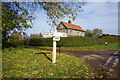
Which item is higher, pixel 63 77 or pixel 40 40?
pixel 40 40

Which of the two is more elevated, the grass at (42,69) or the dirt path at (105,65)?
the grass at (42,69)

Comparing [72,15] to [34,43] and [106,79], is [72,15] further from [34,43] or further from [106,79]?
[34,43]

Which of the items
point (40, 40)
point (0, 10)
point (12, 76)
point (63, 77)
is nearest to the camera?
point (12, 76)

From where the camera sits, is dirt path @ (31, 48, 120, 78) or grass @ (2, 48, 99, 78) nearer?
grass @ (2, 48, 99, 78)

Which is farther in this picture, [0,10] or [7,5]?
[7,5]

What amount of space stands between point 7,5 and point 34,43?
16.4 m

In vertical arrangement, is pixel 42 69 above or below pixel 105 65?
above

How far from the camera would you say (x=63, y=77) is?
313 centimetres

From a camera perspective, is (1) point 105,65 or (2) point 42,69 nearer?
(2) point 42,69

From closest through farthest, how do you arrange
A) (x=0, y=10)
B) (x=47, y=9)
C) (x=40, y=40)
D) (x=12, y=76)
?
1. (x=12, y=76)
2. (x=0, y=10)
3. (x=47, y=9)
4. (x=40, y=40)

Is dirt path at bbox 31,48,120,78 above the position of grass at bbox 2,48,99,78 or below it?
below

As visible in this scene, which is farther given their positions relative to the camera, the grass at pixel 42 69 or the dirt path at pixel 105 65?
the dirt path at pixel 105 65

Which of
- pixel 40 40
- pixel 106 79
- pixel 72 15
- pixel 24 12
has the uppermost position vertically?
pixel 24 12

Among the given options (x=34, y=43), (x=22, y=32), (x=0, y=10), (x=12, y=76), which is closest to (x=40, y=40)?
(x=34, y=43)
